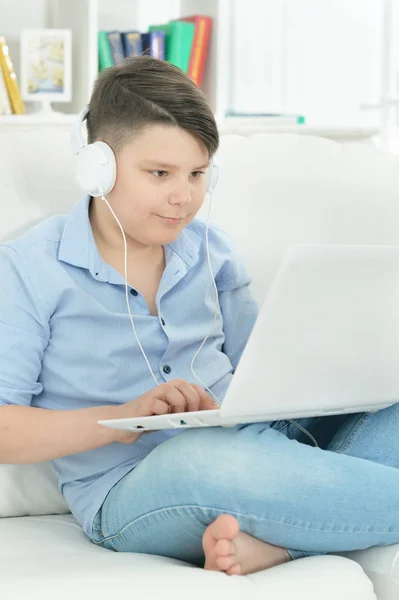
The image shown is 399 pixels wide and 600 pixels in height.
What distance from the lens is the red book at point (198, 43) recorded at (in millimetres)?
2691

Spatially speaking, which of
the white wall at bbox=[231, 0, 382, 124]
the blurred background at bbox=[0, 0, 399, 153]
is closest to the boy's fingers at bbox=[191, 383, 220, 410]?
the blurred background at bbox=[0, 0, 399, 153]

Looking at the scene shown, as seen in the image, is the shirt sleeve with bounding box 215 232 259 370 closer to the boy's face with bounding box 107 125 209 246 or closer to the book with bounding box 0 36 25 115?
the boy's face with bounding box 107 125 209 246

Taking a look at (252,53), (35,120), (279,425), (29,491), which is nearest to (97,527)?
(29,491)

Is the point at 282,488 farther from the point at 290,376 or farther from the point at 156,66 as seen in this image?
the point at 156,66

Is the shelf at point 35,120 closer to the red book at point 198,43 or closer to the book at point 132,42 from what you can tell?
the book at point 132,42

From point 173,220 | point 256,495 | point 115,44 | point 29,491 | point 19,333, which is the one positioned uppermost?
point 115,44

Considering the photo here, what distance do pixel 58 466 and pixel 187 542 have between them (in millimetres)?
258

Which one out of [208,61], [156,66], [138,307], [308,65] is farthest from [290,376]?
[308,65]

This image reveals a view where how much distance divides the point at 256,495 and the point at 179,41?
1868 mm

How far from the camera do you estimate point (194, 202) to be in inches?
51.6

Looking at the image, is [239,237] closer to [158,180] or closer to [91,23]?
[158,180]

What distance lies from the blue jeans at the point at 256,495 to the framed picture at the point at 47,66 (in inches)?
63.7

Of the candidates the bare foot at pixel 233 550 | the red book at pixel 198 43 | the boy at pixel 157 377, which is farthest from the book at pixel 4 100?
the bare foot at pixel 233 550

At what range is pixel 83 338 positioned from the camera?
50.8 inches
